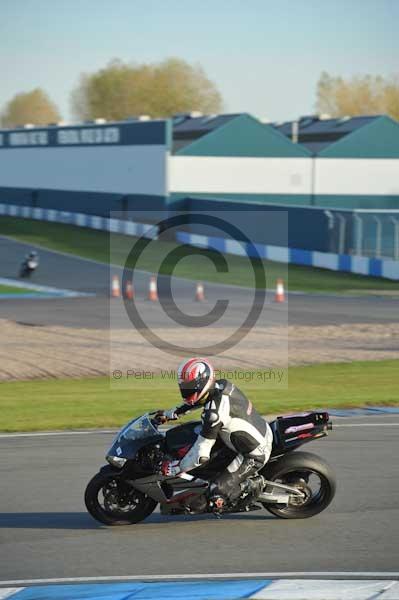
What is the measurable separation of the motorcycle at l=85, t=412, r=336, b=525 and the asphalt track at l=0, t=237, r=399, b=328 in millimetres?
18194

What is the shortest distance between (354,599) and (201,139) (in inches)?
2193

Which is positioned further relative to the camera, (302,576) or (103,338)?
(103,338)

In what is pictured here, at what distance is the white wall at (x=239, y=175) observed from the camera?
200 feet

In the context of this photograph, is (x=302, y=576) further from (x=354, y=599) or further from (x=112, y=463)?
(x=112, y=463)

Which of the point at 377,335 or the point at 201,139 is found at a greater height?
the point at 201,139

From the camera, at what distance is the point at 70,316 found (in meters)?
29.7

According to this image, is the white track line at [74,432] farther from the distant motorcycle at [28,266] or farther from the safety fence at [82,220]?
the safety fence at [82,220]

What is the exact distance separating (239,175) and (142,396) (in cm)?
4559

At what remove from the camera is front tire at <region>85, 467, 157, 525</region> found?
29.8ft

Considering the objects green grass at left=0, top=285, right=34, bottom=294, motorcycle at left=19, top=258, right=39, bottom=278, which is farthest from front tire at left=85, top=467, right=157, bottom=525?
motorcycle at left=19, top=258, right=39, bottom=278

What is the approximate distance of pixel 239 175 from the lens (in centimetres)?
6197

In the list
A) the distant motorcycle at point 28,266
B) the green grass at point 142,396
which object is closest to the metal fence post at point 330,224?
the distant motorcycle at point 28,266

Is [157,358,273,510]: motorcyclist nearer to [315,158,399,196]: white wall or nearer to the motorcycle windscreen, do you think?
the motorcycle windscreen

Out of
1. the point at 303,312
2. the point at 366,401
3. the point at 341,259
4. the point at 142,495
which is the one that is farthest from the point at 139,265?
the point at 142,495
